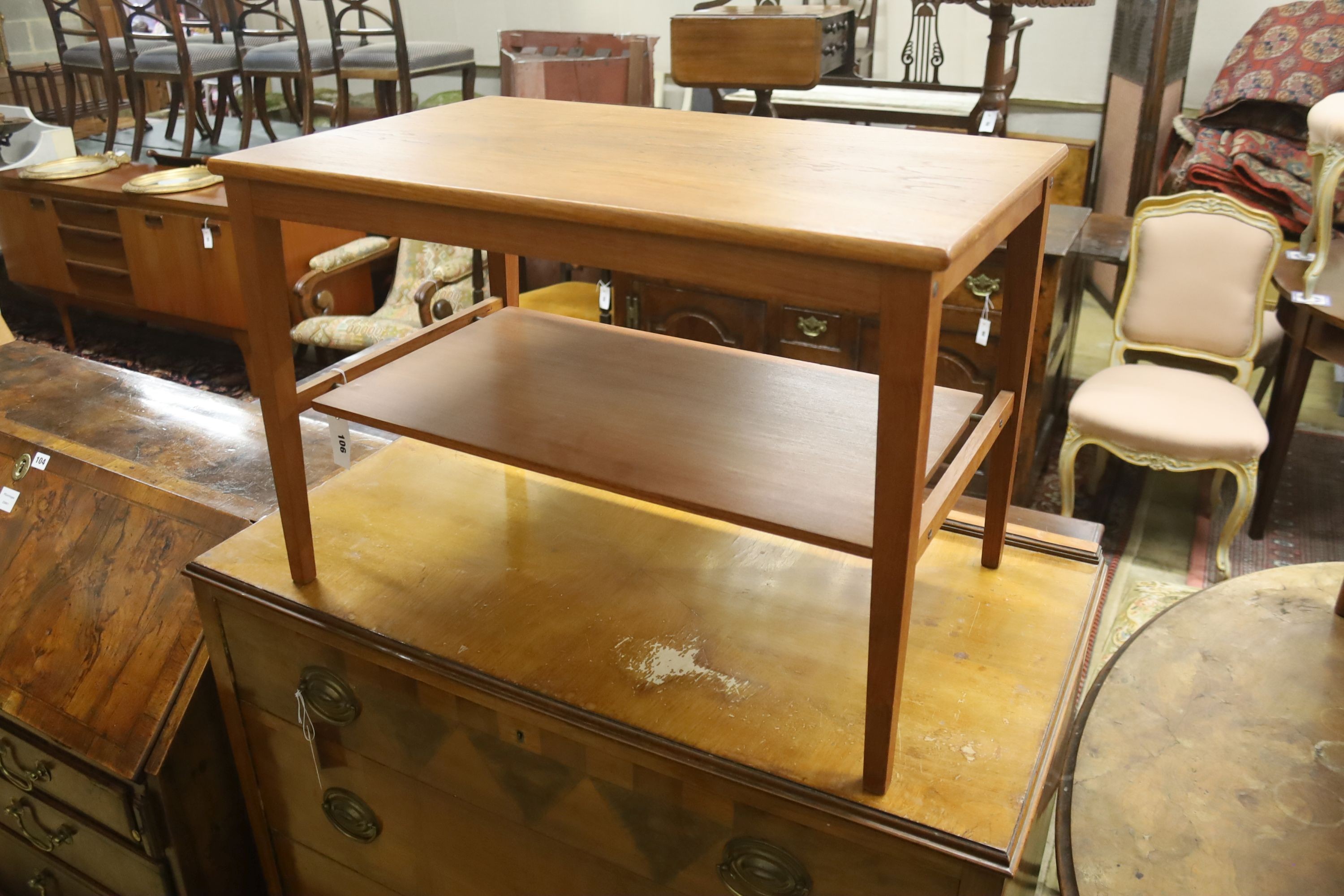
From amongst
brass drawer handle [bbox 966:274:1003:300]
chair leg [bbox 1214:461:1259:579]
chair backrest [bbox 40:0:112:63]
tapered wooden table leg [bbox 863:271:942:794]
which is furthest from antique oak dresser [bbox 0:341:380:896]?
chair backrest [bbox 40:0:112:63]

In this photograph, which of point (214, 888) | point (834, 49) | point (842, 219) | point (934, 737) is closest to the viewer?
point (842, 219)

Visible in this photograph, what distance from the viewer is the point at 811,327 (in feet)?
11.2

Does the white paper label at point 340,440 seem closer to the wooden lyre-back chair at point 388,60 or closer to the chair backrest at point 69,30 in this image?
the wooden lyre-back chair at point 388,60

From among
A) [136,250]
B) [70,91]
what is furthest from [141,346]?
[70,91]

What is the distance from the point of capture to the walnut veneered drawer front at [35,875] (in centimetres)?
199

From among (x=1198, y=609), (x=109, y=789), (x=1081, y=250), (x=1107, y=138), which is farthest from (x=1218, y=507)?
(x=109, y=789)

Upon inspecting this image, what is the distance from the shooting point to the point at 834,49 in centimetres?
303

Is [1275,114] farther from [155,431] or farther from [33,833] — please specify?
[33,833]

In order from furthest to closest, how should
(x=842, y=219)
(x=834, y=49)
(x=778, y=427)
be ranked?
(x=834, y=49) < (x=778, y=427) < (x=842, y=219)

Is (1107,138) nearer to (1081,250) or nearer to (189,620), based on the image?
(1081,250)

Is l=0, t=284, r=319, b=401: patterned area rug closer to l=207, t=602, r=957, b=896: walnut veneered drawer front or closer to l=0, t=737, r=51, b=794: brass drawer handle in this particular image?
l=0, t=737, r=51, b=794: brass drawer handle

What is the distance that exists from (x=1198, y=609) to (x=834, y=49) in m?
2.16

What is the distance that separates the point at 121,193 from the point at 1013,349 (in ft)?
14.3

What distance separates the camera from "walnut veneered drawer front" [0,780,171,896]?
5.98 feet
